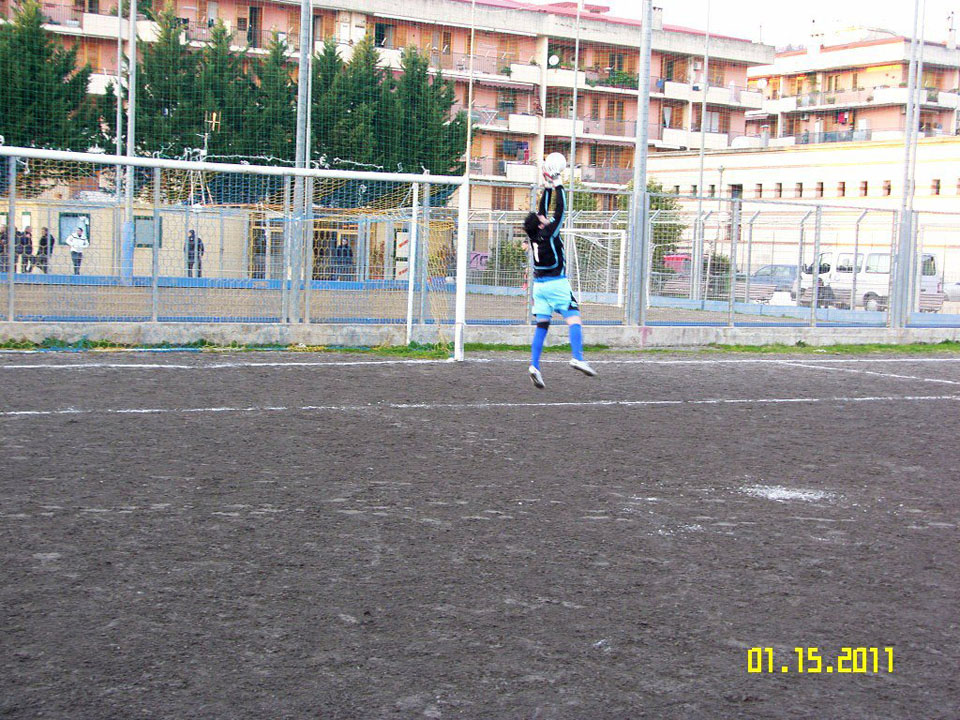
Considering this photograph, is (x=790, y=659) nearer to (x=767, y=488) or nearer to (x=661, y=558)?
(x=661, y=558)

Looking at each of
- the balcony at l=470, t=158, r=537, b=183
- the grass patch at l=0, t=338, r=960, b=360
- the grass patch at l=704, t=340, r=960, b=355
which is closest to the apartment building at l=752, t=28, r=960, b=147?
the balcony at l=470, t=158, r=537, b=183

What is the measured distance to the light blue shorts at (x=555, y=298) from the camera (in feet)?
35.1

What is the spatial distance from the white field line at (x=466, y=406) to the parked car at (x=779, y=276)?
7.81m

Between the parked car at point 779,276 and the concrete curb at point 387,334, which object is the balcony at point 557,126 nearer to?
the parked car at point 779,276

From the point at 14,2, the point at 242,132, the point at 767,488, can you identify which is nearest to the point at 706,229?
the point at 767,488

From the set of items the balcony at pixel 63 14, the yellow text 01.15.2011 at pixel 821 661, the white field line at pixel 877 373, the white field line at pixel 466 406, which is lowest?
the yellow text 01.15.2011 at pixel 821 661

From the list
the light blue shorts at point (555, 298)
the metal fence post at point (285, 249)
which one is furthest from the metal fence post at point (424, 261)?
the light blue shorts at point (555, 298)

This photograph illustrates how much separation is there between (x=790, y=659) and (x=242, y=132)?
129ft

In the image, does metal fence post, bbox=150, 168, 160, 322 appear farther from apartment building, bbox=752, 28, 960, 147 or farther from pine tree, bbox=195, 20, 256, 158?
apartment building, bbox=752, 28, 960, 147

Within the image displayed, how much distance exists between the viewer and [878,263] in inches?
787

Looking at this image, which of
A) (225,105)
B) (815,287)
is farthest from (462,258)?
(225,105)

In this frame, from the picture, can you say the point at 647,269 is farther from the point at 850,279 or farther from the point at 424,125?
the point at 424,125

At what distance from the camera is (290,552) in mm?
4797

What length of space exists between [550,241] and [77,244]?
6.77m
